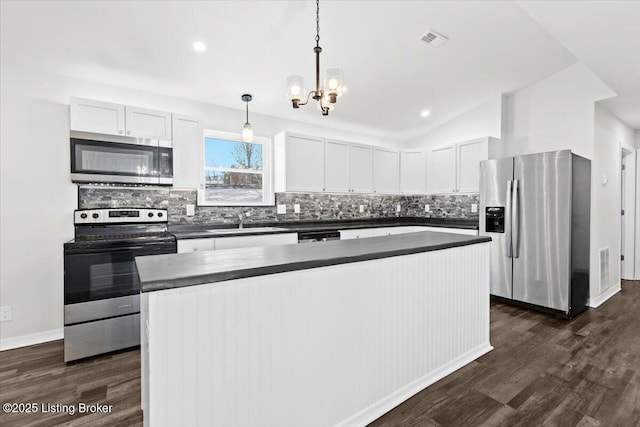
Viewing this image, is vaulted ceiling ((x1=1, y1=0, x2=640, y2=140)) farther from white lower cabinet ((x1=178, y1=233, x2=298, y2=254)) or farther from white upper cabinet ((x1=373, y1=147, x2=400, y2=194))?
white lower cabinet ((x1=178, y1=233, x2=298, y2=254))

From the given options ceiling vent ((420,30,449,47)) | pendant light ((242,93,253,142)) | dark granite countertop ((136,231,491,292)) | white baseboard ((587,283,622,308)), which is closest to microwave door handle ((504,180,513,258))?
white baseboard ((587,283,622,308))

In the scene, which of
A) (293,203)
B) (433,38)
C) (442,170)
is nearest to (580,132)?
(442,170)

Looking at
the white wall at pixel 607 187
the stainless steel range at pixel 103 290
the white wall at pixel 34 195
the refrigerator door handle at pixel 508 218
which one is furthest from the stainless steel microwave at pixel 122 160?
the white wall at pixel 607 187

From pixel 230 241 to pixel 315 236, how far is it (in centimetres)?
108

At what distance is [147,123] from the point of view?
10.2 feet

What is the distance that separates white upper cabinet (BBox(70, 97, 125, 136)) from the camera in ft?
9.19

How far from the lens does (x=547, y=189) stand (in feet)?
11.5

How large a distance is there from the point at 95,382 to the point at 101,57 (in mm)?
2662

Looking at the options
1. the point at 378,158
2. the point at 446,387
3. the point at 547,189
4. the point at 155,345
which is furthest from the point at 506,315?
the point at 155,345

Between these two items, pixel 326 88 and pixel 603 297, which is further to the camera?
pixel 603 297

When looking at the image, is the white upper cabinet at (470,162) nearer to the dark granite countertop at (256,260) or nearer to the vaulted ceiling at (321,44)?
the vaulted ceiling at (321,44)

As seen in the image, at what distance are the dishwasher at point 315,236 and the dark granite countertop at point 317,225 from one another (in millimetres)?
47

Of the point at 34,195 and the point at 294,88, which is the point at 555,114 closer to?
the point at 294,88

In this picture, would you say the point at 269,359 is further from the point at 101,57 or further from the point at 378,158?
the point at 378,158
